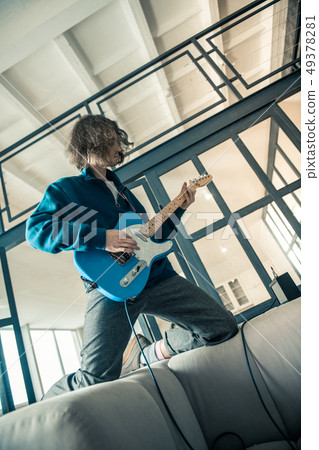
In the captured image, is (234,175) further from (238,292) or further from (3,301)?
(3,301)

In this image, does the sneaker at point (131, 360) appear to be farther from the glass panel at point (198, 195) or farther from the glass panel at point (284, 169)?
the glass panel at point (284, 169)

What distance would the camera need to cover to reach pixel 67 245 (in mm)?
1000

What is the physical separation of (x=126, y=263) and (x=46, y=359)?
8.26 metres

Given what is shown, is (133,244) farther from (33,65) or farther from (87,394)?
(33,65)

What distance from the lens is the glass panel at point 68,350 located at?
351 inches

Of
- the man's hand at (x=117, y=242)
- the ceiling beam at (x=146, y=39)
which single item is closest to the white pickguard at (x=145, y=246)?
the man's hand at (x=117, y=242)

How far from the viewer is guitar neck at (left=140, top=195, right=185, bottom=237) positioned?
1.28 m

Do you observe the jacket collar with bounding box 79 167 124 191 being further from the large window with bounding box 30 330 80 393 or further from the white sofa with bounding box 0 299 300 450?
the large window with bounding box 30 330 80 393

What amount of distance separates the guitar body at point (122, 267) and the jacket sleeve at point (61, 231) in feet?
0.18

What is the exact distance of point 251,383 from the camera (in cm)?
89

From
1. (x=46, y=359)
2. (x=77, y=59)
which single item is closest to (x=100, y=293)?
(x=77, y=59)
